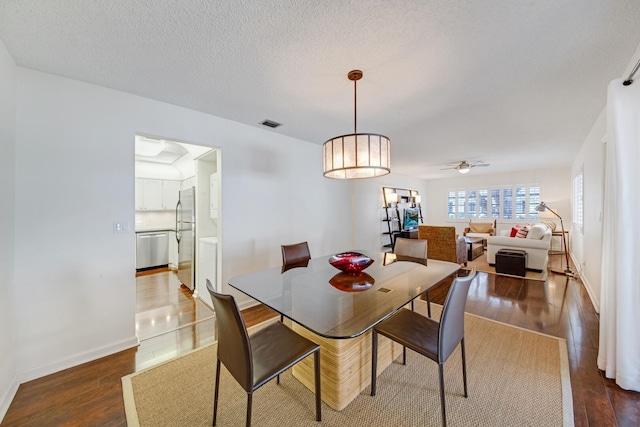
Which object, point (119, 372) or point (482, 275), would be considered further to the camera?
point (482, 275)

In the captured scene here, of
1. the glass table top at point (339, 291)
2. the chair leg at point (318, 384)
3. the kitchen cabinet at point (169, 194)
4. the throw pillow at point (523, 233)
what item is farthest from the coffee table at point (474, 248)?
the kitchen cabinet at point (169, 194)

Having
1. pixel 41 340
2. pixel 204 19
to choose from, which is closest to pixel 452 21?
pixel 204 19

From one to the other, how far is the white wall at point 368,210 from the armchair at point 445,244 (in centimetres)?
124

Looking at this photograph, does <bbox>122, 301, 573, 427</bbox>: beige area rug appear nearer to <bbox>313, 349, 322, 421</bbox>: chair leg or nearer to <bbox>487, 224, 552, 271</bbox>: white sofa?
<bbox>313, 349, 322, 421</bbox>: chair leg

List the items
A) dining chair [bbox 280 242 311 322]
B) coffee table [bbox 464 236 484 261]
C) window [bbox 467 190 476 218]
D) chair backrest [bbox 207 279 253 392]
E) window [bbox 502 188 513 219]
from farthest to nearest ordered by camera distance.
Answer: window [bbox 467 190 476 218] < window [bbox 502 188 513 219] < coffee table [bbox 464 236 484 261] < dining chair [bbox 280 242 311 322] < chair backrest [bbox 207 279 253 392]

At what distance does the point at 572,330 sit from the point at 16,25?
5.15 m

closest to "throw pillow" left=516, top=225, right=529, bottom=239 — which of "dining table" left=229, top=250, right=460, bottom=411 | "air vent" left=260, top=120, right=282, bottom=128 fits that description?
"dining table" left=229, top=250, right=460, bottom=411

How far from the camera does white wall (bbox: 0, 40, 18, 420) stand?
1614mm

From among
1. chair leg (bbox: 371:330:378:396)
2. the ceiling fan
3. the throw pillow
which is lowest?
chair leg (bbox: 371:330:378:396)

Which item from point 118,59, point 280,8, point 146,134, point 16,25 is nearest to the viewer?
point 280,8

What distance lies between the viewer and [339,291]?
5.50 ft

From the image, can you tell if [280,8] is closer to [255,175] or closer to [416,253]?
[255,175]

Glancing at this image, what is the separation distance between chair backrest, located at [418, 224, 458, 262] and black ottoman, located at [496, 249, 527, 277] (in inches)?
29.7

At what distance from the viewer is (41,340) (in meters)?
1.92
